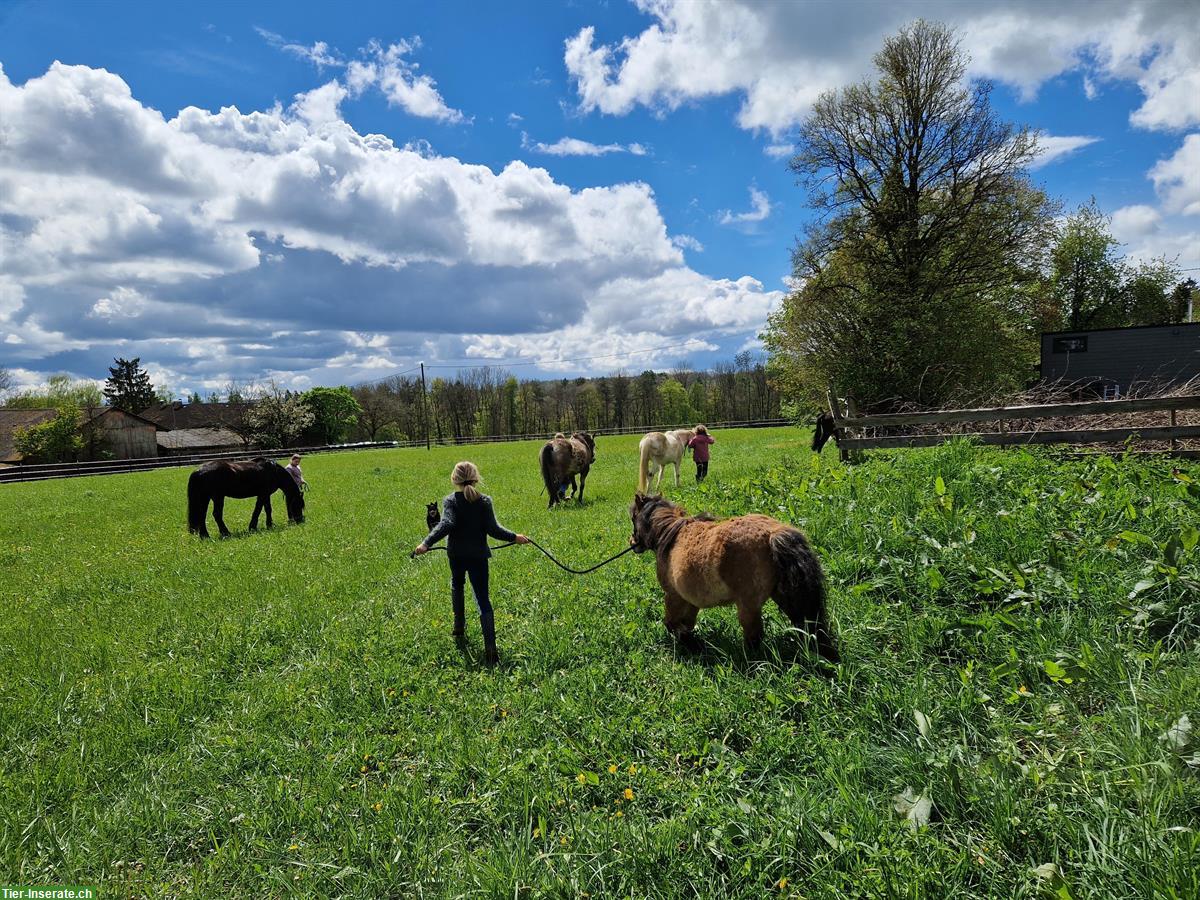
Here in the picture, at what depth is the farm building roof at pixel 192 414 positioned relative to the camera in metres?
75.2

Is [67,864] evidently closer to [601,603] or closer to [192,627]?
[192,627]

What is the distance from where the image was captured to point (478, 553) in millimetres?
5363

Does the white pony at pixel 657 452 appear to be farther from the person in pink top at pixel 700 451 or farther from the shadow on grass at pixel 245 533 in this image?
the shadow on grass at pixel 245 533

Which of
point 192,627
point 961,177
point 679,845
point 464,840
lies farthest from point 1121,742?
point 961,177

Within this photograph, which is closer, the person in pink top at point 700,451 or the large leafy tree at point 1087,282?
the person in pink top at point 700,451

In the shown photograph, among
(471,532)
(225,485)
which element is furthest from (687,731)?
(225,485)

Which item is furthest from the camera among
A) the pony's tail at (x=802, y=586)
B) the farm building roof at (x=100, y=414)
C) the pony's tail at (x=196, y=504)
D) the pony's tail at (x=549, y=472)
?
the farm building roof at (x=100, y=414)

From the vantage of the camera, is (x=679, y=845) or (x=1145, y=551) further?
(x=1145, y=551)

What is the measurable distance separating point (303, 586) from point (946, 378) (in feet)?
66.9

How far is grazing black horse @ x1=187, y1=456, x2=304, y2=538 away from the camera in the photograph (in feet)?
40.7

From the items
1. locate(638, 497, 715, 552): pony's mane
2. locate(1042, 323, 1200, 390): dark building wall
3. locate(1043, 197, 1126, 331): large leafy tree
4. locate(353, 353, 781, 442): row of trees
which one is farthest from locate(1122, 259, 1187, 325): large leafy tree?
locate(638, 497, 715, 552): pony's mane

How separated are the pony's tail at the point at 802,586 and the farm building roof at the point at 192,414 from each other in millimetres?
85017

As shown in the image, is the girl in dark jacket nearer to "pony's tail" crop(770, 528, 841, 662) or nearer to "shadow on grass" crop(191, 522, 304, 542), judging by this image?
Answer: "pony's tail" crop(770, 528, 841, 662)

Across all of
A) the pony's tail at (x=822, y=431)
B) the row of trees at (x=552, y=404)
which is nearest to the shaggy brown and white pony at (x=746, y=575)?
the pony's tail at (x=822, y=431)
